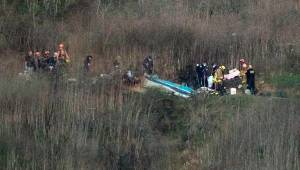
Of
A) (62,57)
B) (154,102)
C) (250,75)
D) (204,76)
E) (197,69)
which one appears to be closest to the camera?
(154,102)

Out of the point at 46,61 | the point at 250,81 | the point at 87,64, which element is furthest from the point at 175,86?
the point at 46,61

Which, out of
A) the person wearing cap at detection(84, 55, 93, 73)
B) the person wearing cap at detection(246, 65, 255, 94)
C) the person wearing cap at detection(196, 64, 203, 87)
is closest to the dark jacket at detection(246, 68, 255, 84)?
the person wearing cap at detection(246, 65, 255, 94)

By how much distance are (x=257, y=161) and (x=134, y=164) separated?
280 cm

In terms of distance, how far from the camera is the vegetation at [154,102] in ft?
64.4

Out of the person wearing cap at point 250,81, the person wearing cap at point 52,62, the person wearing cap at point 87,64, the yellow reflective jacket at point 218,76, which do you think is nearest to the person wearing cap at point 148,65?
the person wearing cap at point 87,64

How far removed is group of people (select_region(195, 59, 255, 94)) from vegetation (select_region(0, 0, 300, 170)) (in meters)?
0.58

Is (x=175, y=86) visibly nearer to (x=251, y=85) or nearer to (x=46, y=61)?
(x=251, y=85)

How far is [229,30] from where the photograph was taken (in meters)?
25.9

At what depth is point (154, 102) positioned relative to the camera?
21.6m

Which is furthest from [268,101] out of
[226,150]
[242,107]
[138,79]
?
[138,79]

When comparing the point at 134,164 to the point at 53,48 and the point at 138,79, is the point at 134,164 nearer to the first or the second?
the point at 138,79

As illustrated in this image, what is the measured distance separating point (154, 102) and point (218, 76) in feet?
5.84

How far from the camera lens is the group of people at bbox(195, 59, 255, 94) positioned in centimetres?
2205

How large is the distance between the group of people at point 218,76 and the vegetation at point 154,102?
583 millimetres
